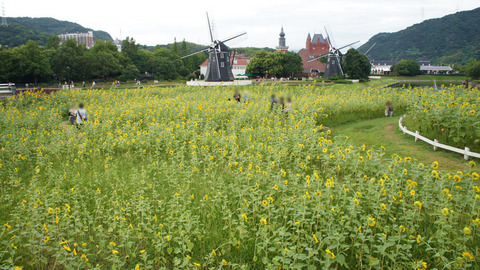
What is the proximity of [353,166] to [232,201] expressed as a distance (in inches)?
106

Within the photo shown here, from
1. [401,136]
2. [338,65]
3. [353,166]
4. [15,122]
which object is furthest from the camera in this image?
[338,65]

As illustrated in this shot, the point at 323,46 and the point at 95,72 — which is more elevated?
the point at 323,46

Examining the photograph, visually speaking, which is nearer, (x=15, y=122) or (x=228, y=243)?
(x=228, y=243)

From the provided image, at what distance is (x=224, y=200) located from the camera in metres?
5.09

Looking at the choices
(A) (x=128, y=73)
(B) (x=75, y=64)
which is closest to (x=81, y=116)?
(B) (x=75, y=64)

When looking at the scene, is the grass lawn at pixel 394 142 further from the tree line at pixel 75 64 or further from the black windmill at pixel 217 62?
the tree line at pixel 75 64

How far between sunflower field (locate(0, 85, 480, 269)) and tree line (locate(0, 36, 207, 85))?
2964 centimetres

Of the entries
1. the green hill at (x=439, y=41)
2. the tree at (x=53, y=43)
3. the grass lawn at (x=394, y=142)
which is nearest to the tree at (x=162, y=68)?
the tree at (x=53, y=43)

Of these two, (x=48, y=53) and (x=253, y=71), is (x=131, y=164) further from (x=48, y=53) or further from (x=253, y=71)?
(x=253, y=71)

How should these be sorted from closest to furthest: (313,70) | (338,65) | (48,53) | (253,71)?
(48,53)
(338,65)
(253,71)
(313,70)

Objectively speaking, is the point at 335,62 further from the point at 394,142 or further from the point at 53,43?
the point at 53,43

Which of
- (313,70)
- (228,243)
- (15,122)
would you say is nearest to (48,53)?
(15,122)

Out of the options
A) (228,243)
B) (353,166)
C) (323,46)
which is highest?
(323,46)

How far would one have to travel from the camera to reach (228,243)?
→ 4488mm
